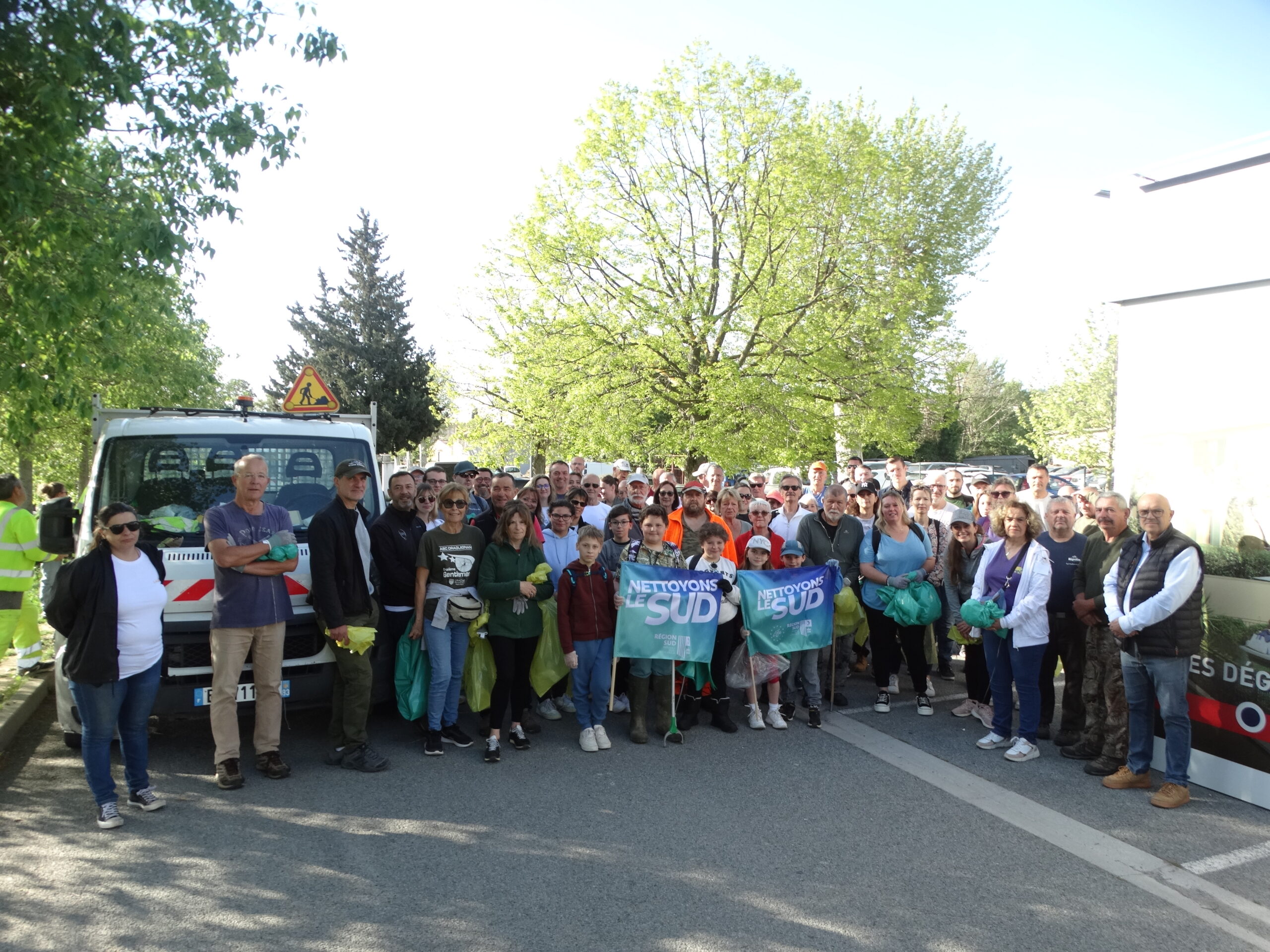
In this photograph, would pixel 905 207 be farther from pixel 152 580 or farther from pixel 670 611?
pixel 152 580

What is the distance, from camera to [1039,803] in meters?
5.35

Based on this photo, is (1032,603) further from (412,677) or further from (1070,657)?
(412,677)

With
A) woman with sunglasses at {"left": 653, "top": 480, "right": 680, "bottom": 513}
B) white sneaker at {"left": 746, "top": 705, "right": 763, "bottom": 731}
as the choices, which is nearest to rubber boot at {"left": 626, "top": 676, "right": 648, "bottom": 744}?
white sneaker at {"left": 746, "top": 705, "right": 763, "bottom": 731}

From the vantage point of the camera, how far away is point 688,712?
22.7 feet

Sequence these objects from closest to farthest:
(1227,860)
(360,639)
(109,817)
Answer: (1227,860), (109,817), (360,639)

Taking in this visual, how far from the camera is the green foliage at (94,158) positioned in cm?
618

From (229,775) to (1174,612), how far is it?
599 cm

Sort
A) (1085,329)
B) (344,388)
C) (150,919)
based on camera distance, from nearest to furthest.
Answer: (150,919), (1085,329), (344,388)

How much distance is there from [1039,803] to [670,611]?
2843 mm

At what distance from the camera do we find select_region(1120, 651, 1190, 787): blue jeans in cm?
534

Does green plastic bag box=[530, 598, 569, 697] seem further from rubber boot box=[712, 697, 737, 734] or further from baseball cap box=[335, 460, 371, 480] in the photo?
baseball cap box=[335, 460, 371, 480]

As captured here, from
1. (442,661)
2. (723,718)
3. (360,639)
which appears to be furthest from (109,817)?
(723,718)

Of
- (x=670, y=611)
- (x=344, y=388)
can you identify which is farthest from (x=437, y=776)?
(x=344, y=388)

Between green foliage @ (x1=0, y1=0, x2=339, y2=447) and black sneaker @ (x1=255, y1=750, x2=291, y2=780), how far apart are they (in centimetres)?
387
